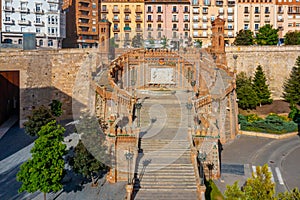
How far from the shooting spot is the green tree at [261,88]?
34750 millimetres

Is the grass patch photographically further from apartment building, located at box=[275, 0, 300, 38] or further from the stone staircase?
apartment building, located at box=[275, 0, 300, 38]

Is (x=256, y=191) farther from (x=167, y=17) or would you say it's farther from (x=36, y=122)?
(x=167, y=17)

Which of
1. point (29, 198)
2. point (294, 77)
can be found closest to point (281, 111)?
point (294, 77)

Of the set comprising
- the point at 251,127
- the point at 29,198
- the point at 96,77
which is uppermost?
the point at 96,77

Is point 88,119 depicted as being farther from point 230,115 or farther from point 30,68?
point 30,68

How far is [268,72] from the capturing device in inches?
1513

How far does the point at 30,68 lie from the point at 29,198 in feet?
68.6

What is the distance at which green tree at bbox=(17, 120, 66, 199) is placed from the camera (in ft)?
45.8

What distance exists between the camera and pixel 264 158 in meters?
20.8

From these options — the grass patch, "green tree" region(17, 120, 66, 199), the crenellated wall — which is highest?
the crenellated wall

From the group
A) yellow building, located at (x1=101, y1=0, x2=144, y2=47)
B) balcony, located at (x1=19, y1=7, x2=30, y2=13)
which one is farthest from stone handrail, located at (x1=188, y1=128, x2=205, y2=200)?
balcony, located at (x1=19, y1=7, x2=30, y2=13)

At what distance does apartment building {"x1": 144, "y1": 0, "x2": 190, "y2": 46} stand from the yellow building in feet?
4.39

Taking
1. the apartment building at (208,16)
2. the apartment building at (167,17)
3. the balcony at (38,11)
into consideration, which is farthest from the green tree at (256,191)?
the balcony at (38,11)

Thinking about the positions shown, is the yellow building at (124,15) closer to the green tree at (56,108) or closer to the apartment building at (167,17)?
the apartment building at (167,17)
